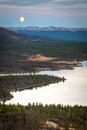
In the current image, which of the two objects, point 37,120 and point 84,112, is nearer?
point 37,120

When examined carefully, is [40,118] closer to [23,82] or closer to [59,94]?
[59,94]

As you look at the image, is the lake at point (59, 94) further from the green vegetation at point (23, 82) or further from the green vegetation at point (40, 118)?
the green vegetation at point (40, 118)

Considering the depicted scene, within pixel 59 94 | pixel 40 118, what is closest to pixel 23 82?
pixel 59 94

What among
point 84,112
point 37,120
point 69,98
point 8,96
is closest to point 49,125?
point 37,120

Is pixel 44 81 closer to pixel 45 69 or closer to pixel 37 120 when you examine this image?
pixel 45 69

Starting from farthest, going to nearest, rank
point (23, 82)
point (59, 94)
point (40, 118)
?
point (23, 82) → point (59, 94) → point (40, 118)

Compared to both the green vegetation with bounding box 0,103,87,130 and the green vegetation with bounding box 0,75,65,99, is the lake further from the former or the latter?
the green vegetation with bounding box 0,103,87,130

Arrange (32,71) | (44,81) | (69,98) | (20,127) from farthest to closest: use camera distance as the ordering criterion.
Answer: (32,71) → (44,81) → (69,98) → (20,127)
